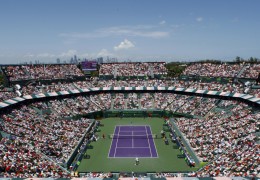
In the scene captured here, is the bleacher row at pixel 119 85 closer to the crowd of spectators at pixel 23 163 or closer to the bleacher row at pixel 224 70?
the bleacher row at pixel 224 70

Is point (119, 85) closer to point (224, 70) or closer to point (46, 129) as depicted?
point (224, 70)

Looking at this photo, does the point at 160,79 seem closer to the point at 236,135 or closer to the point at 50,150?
the point at 236,135

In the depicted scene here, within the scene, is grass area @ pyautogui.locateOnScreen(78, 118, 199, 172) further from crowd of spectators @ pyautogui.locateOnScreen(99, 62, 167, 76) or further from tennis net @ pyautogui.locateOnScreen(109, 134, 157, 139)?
crowd of spectators @ pyautogui.locateOnScreen(99, 62, 167, 76)

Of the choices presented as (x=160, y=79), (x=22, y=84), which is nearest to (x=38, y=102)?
(x=22, y=84)

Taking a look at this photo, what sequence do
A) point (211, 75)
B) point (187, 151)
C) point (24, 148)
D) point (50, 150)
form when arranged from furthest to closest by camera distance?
1. point (211, 75)
2. point (187, 151)
3. point (50, 150)
4. point (24, 148)

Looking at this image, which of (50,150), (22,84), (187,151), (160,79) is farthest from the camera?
(160,79)

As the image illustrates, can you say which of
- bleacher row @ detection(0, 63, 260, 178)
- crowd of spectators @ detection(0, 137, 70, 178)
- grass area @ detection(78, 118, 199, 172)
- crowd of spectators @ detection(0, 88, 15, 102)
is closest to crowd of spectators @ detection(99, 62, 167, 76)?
bleacher row @ detection(0, 63, 260, 178)

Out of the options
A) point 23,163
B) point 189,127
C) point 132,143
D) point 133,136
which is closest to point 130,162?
point 132,143
